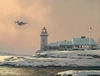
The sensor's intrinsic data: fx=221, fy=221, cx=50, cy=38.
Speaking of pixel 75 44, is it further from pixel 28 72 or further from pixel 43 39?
pixel 28 72

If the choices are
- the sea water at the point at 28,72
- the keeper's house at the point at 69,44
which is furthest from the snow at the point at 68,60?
the keeper's house at the point at 69,44

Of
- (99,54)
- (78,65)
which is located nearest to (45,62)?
(78,65)

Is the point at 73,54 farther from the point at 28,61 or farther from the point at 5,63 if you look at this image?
the point at 5,63

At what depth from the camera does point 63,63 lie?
322ft

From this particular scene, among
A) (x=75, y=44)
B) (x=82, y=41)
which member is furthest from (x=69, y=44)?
(x=82, y=41)

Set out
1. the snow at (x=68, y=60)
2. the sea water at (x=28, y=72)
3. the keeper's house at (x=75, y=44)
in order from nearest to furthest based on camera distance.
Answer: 1. the sea water at (x=28, y=72)
2. the snow at (x=68, y=60)
3. the keeper's house at (x=75, y=44)

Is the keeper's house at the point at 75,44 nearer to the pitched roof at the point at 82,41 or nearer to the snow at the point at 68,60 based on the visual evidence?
the pitched roof at the point at 82,41

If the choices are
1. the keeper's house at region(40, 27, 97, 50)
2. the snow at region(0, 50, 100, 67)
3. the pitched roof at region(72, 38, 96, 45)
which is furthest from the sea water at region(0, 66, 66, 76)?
the pitched roof at region(72, 38, 96, 45)

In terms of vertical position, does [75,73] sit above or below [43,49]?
below

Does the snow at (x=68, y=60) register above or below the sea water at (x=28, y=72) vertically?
above

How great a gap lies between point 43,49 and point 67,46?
52.0ft

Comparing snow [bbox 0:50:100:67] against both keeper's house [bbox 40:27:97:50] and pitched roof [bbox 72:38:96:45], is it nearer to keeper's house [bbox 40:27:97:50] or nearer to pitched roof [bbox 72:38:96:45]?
keeper's house [bbox 40:27:97:50]

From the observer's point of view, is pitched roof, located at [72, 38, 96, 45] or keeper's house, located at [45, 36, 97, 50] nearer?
keeper's house, located at [45, 36, 97, 50]

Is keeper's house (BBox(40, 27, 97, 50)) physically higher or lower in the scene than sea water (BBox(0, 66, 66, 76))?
higher
